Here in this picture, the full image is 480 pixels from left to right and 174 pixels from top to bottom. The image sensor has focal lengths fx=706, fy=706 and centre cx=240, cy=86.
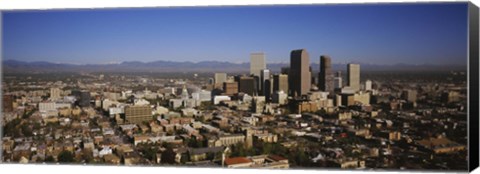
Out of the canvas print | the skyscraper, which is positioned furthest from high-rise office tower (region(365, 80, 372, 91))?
the skyscraper

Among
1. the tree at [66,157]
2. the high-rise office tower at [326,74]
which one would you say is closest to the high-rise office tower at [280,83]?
the high-rise office tower at [326,74]

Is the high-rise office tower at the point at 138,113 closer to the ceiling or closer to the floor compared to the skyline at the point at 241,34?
closer to the floor

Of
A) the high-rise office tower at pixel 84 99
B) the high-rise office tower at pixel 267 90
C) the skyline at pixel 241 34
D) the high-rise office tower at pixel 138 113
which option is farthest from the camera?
the high-rise office tower at pixel 84 99

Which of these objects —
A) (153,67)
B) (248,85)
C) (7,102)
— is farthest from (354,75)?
(7,102)

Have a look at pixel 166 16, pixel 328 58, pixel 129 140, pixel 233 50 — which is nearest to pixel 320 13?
pixel 328 58

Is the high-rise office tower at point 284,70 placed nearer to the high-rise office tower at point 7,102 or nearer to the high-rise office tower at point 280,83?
the high-rise office tower at point 280,83

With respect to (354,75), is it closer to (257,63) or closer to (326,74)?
(326,74)

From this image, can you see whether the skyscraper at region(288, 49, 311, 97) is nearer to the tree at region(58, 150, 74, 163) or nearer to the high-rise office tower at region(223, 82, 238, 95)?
the high-rise office tower at region(223, 82, 238, 95)

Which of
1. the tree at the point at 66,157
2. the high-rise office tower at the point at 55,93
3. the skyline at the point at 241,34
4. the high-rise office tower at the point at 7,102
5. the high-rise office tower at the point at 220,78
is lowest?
the tree at the point at 66,157
